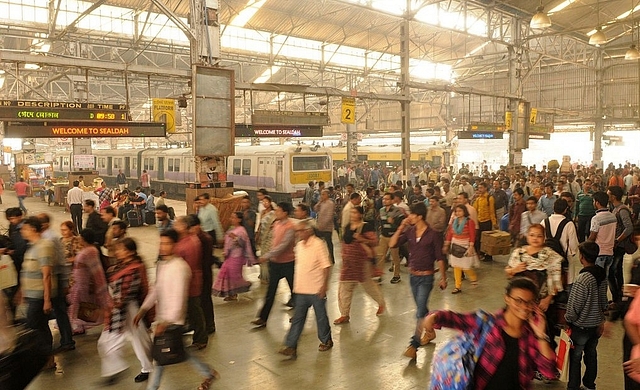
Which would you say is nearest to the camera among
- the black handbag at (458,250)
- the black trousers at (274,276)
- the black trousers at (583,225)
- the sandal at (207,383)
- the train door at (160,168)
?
the sandal at (207,383)

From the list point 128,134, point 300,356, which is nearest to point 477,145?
point 128,134

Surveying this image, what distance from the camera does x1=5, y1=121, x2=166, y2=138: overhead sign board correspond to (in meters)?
9.90

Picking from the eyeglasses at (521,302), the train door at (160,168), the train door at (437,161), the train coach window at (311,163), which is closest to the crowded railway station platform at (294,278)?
the eyeglasses at (521,302)

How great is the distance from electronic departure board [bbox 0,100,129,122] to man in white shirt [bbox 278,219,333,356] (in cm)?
683

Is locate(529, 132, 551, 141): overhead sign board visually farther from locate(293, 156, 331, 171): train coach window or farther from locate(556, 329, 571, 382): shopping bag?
locate(556, 329, 571, 382): shopping bag

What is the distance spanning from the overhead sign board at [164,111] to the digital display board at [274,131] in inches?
68.1

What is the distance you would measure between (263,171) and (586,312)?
56.7 ft

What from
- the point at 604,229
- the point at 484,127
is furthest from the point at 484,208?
the point at 484,127

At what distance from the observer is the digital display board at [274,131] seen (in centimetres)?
1325

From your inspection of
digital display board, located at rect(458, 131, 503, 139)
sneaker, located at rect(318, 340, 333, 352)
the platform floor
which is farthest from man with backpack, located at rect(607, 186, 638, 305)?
digital display board, located at rect(458, 131, 503, 139)

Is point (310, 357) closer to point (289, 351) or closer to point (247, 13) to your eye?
point (289, 351)

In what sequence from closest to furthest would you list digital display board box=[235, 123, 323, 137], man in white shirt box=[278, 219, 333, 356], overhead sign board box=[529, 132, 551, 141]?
man in white shirt box=[278, 219, 333, 356] < digital display board box=[235, 123, 323, 137] < overhead sign board box=[529, 132, 551, 141]

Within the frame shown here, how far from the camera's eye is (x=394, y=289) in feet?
28.3

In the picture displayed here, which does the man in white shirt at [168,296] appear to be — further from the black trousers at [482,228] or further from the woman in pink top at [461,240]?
the black trousers at [482,228]
